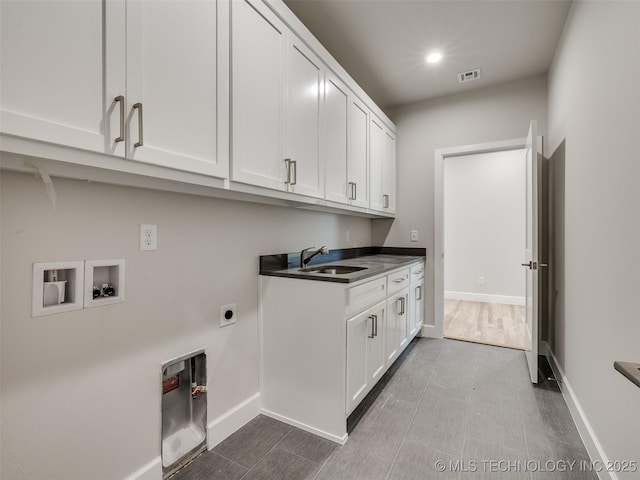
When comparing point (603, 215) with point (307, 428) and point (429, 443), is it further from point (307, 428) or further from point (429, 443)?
point (307, 428)

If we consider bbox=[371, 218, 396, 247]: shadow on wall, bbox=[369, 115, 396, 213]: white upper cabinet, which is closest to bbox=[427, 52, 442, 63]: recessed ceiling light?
bbox=[369, 115, 396, 213]: white upper cabinet

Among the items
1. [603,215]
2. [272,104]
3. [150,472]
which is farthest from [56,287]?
[603,215]

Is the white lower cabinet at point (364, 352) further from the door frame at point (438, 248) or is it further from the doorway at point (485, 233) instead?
the doorway at point (485, 233)

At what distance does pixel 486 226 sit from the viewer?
4.97 meters

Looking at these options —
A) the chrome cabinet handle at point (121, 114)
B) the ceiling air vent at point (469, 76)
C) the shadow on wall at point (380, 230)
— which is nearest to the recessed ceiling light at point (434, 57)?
the ceiling air vent at point (469, 76)

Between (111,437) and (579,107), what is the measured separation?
9.85 feet

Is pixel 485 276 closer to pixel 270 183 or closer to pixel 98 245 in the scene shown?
pixel 270 183

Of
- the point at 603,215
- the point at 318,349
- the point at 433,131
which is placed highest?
the point at 433,131

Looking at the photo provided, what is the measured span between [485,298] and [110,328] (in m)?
5.22

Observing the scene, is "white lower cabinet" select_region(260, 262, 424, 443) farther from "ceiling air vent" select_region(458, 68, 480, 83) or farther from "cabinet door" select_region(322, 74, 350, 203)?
"ceiling air vent" select_region(458, 68, 480, 83)

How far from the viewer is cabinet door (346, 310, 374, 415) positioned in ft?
5.51

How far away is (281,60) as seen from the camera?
63.6 inches

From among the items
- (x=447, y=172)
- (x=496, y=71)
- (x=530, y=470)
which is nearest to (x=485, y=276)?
(x=447, y=172)

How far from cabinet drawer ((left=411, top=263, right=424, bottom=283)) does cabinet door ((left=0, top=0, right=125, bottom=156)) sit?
2.59 metres
